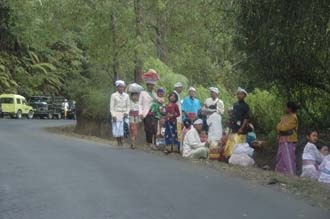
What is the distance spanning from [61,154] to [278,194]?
6.47m

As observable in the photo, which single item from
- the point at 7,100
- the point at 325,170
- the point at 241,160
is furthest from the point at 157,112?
the point at 7,100

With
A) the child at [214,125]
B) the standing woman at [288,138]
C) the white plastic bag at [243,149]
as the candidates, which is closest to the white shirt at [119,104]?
the child at [214,125]

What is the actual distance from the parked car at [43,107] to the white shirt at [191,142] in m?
38.9

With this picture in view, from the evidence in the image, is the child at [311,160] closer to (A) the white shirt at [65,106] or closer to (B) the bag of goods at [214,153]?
(B) the bag of goods at [214,153]

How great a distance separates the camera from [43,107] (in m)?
52.6

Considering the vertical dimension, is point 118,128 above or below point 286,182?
above

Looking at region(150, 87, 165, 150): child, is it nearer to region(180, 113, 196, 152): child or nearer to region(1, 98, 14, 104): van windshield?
region(180, 113, 196, 152): child

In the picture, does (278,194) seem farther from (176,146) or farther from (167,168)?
(176,146)

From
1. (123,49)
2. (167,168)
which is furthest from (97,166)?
(123,49)

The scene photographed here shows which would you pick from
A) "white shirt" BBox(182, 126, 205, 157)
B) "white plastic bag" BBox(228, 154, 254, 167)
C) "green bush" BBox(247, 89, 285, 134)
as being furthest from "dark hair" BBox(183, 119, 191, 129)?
"green bush" BBox(247, 89, 285, 134)

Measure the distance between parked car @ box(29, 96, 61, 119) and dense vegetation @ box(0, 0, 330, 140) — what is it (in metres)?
5.99

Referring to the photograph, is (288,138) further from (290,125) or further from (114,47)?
(114,47)

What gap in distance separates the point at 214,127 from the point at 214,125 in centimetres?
6

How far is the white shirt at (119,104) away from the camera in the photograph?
53.5 ft
